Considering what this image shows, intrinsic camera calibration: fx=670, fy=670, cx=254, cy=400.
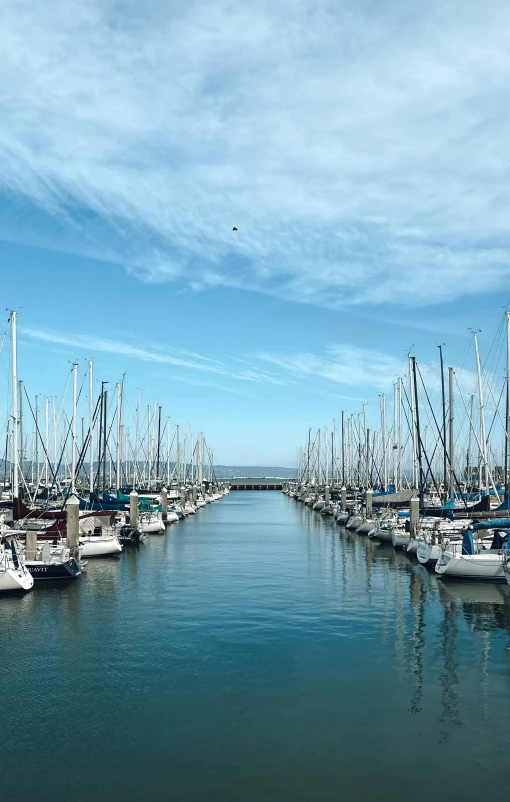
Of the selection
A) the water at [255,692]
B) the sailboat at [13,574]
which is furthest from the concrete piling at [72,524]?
the sailboat at [13,574]

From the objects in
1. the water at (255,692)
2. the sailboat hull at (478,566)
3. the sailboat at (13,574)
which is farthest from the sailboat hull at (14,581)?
the sailboat hull at (478,566)

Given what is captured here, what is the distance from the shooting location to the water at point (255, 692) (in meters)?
16.0

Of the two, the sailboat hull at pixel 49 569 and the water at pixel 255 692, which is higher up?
the sailboat hull at pixel 49 569

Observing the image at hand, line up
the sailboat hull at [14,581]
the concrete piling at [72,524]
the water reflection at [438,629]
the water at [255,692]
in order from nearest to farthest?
the water at [255,692] < the water reflection at [438,629] < the sailboat hull at [14,581] < the concrete piling at [72,524]

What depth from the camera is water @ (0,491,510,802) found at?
1602cm

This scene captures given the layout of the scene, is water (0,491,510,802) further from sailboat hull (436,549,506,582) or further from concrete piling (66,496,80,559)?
concrete piling (66,496,80,559)

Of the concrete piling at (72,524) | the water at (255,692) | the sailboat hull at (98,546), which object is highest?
the concrete piling at (72,524)

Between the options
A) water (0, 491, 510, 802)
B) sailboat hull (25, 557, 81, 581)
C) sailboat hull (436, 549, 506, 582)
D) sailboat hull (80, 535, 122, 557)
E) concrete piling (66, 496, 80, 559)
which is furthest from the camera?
sailboat hull (80, 535, 122, 557)

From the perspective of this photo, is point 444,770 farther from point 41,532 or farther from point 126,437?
point 126,437

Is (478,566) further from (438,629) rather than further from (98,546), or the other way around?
(98,546)

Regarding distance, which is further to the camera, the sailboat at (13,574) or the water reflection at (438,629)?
the sailboat at (13,574)

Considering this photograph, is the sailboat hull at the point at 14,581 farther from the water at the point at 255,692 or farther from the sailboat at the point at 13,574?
the water at the point at 255,692

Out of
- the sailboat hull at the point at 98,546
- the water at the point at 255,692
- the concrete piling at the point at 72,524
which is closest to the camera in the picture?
the water at the point at 255,692

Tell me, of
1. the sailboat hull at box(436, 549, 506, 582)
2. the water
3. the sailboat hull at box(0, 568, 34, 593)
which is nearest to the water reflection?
the water
